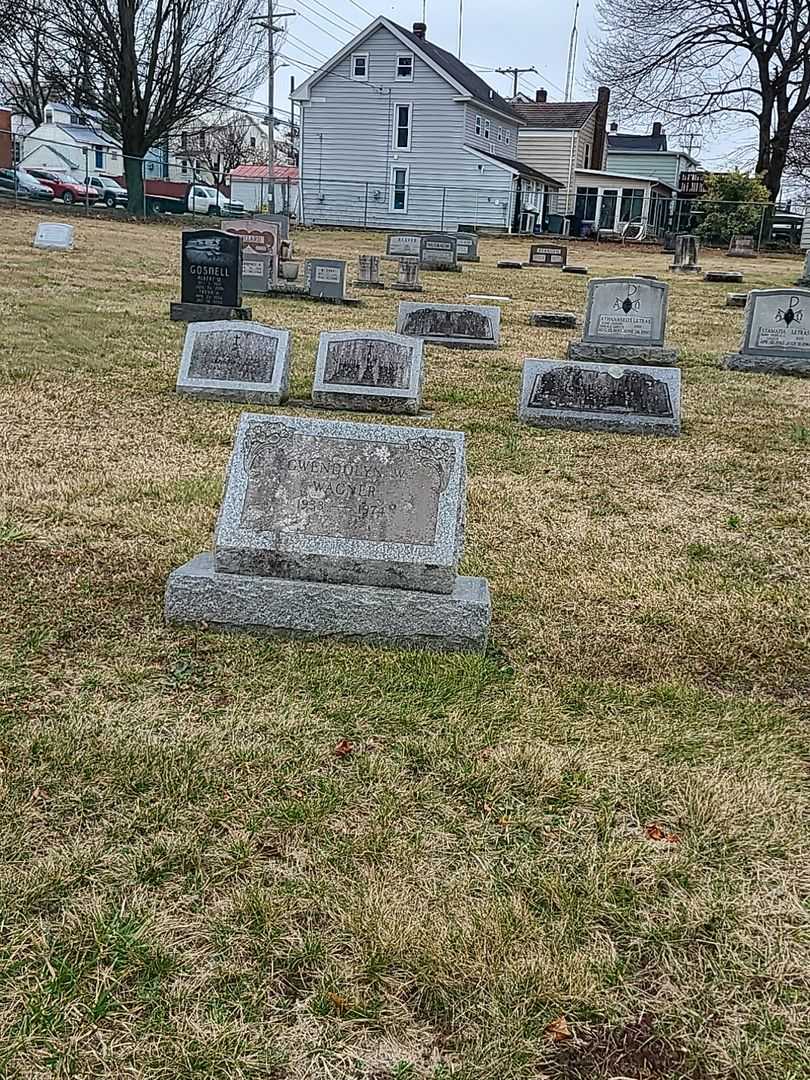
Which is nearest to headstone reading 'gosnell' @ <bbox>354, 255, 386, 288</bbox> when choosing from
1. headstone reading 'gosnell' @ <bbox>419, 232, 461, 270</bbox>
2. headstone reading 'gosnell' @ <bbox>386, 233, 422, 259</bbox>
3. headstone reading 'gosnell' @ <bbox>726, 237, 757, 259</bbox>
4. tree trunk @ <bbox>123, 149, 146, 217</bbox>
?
headstone reading 'gosnell' @ <bbox>419, 232, 461, 270</bbox>

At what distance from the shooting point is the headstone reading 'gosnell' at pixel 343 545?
4.10 m

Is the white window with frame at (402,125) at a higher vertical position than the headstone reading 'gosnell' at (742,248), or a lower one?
higher

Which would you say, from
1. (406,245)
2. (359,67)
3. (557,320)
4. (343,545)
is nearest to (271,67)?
(359,67)

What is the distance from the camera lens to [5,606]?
4414 mm

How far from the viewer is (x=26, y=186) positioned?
116 ft

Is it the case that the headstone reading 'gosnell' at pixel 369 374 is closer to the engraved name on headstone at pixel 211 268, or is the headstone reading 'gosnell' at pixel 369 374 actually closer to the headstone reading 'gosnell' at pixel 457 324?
the headstone reading 'gosnell' at pixel 457 324

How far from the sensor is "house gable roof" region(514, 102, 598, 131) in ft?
156

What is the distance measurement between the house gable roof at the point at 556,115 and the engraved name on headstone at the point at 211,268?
39.0 metres

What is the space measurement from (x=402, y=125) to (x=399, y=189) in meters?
2.71

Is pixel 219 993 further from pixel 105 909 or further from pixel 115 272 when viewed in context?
pixel 115 272

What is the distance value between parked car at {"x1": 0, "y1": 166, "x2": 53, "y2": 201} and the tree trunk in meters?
3.66

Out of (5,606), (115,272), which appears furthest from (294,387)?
(115,272)

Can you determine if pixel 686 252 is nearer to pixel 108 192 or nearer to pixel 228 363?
pixel 228 363

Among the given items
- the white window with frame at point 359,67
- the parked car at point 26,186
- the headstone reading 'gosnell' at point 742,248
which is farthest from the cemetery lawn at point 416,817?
the white window with frame at point 359,67
